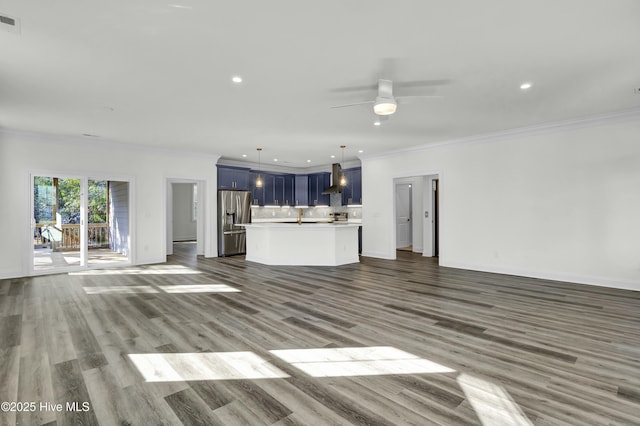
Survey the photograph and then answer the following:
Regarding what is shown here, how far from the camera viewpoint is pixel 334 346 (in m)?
2.92

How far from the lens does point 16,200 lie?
6.04m

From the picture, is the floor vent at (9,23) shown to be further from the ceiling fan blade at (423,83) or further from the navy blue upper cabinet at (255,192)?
the navy blue upper cabinet at (255,192)

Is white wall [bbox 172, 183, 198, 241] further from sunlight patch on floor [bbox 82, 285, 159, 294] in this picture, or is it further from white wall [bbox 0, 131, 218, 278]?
sunlight patch on floor [bbox 82, 285, 159, 294]

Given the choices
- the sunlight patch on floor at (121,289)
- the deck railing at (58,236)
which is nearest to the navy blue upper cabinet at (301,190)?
the deck railing at (58,236)

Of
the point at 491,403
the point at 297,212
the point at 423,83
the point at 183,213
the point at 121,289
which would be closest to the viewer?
the point at 491,403

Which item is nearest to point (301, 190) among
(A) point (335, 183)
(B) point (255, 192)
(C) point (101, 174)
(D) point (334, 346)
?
(B) point (255, 192)

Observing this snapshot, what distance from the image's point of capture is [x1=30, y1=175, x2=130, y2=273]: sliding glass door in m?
6.36

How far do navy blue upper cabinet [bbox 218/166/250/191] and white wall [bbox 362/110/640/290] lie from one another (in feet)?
16.6

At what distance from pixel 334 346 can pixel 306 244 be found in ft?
14.1

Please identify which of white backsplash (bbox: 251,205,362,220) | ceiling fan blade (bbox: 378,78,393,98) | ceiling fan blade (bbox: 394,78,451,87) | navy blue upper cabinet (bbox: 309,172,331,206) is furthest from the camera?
navy blue upper cabinet (bbox: 309,172,331,206)

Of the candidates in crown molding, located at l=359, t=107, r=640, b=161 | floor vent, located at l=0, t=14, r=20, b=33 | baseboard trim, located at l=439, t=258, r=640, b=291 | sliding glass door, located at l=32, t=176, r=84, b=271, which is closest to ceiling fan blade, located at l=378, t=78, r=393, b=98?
floor vent, located at l=0, t=14, r=20, b=33

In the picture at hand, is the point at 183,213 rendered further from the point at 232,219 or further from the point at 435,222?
the point at 435,222

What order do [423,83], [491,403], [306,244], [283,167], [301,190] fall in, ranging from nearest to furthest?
[491,403], [423,83], [306,244], [283,167], [301,190]

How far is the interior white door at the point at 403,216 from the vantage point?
1061 centimetres
